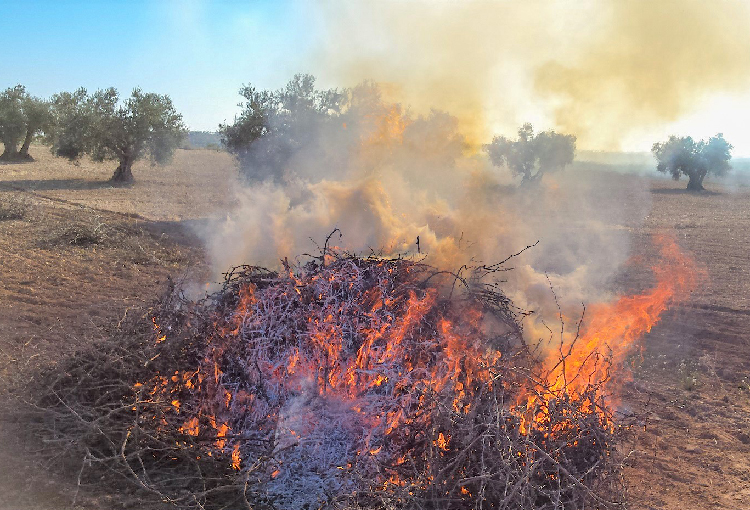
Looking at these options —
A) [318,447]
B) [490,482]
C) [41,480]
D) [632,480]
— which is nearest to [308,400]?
[318,447]

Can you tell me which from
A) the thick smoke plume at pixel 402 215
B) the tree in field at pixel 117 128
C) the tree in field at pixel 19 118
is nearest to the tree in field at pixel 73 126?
the tree in field at pixel 117 128

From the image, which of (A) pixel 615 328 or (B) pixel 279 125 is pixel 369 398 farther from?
(B) pixel 279 125

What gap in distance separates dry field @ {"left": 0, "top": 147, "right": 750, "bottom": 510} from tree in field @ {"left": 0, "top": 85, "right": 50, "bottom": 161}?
15.4m

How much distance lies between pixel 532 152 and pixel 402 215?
21.9 metres

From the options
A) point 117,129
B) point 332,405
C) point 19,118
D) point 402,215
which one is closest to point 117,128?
point 117,129

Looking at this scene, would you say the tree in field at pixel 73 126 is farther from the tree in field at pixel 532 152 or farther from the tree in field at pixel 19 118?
the tree in field at pixel 532 152

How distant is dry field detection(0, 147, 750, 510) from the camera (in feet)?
15.3

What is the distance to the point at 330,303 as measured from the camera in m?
4.92

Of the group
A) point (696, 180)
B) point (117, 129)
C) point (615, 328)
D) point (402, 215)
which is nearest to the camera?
point (615, 328)

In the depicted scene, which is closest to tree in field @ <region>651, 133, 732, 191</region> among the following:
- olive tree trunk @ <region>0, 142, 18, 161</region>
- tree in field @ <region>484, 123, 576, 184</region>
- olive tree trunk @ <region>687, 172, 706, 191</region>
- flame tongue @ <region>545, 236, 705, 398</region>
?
olive tree trunk @ <region>687, 172, 706, 191</region>

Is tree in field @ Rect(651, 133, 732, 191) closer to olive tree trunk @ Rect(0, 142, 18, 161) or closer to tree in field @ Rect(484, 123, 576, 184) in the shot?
tree in field @ Rect(484, 123, 576, 184)

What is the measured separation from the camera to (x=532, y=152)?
29062mm

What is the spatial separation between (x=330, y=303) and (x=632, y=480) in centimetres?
324

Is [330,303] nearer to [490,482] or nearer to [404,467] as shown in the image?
[404,467]
